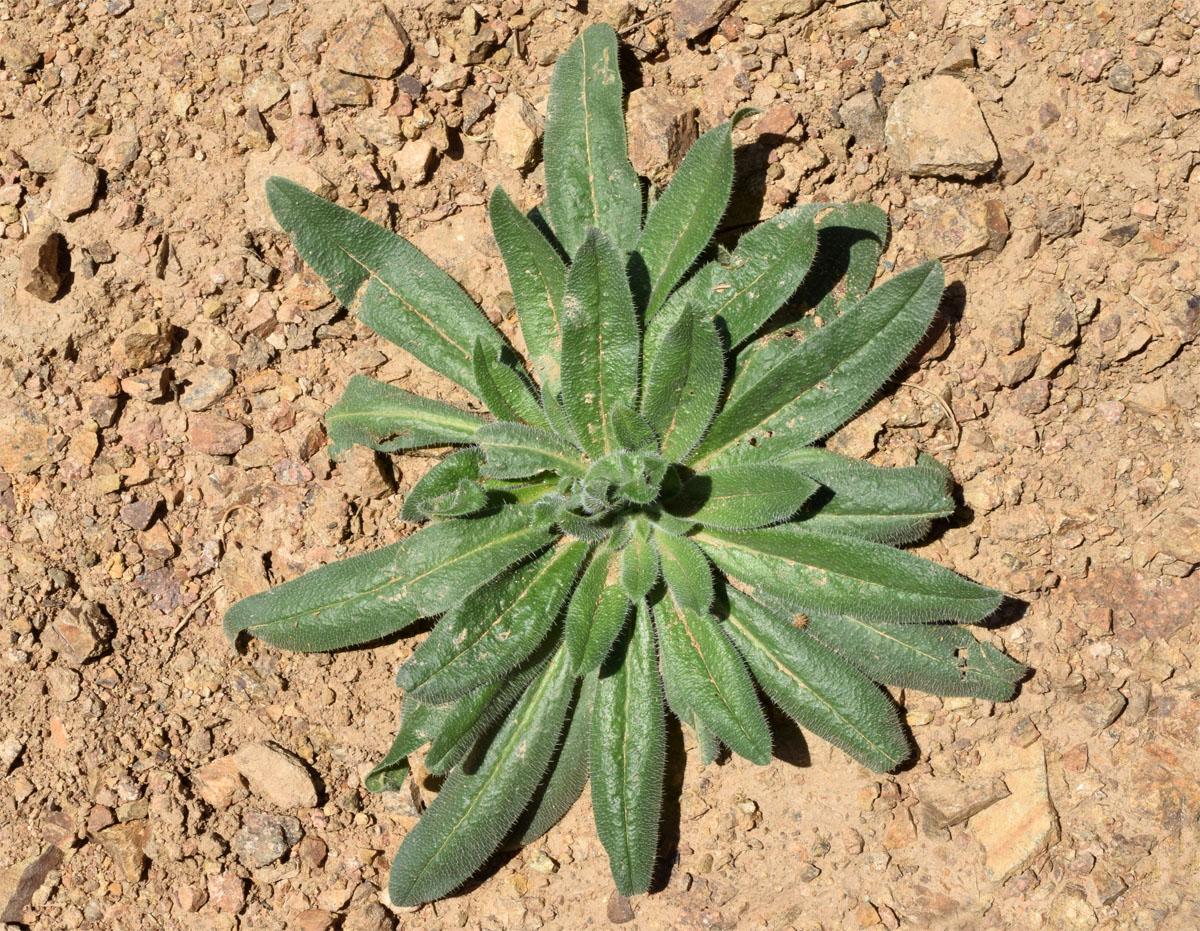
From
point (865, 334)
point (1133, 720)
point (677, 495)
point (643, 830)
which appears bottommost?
point (643, 830)

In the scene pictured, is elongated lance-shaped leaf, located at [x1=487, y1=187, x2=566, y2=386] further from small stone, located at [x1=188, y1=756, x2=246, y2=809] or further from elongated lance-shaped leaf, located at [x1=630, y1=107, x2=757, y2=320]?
small stone, located at [x1=188, y1=756, x2=246, y2=809]

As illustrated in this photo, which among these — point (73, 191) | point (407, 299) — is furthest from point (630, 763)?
point (73, 191)

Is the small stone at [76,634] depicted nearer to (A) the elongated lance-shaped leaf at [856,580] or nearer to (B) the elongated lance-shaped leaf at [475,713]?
(B) the elongated lance-shaped leaf at [475,713]

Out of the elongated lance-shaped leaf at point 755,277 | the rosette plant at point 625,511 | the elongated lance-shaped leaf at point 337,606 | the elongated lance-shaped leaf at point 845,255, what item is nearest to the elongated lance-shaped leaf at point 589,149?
the rosette plant at point 625,511

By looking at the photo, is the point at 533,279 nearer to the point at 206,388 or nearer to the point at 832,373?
the point at 832,373

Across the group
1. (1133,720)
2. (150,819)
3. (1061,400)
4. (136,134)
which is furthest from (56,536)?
(1133,720)

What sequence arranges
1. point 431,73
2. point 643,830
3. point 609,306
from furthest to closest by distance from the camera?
point 431,73
point 643,830
point 609,306

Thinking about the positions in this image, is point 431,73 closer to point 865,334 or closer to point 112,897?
point 865,334
